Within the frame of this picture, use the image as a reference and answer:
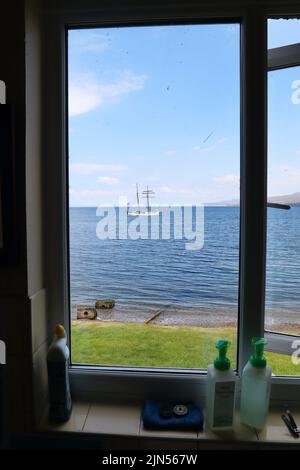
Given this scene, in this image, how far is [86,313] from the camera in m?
1.23

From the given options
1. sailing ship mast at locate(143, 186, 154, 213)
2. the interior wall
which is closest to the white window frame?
the interior wall

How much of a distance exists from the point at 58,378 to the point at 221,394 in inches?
19.9

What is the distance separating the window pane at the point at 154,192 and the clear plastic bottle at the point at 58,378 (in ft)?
0.49

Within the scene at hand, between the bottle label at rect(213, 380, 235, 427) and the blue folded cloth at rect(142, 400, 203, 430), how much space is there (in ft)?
0.18

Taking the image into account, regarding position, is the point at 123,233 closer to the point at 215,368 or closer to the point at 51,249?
the point at 51,249

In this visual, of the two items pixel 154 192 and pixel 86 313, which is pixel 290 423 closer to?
pixel 86 313

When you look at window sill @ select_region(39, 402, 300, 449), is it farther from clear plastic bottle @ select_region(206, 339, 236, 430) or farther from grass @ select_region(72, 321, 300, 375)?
grass @ select_region(72, 321, 300, 375)

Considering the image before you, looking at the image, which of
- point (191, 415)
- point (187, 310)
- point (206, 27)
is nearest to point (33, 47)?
point (206, 27)

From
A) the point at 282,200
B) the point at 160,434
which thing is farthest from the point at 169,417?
the point at 282,200

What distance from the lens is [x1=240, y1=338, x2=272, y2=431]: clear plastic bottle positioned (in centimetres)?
106

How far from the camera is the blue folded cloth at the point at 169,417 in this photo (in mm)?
1047

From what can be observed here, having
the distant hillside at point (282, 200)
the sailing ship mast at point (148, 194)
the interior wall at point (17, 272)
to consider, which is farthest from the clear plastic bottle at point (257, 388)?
the interior wall at point (17, 272)

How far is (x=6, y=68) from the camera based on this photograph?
100 centimetres
